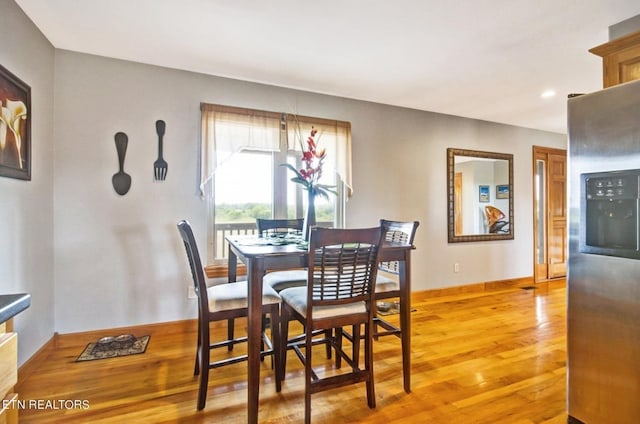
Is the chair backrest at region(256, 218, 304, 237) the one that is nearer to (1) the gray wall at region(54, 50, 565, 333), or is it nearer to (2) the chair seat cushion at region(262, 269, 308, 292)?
(2) the chair seat cushion at region(262, 269, 308, 292)

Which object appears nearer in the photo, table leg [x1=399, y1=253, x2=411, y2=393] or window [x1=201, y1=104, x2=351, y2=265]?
table leg [x1=399, y1=253, x2=411, y2=393]

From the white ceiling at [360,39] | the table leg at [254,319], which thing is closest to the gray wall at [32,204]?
the white ceiling at [360,39]

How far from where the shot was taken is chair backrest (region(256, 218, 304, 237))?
2.82 m

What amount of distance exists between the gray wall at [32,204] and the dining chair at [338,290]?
70.4 inches

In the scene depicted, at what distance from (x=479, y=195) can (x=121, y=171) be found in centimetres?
425

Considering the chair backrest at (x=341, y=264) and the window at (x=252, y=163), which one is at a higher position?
the window at (x=252, y=163)

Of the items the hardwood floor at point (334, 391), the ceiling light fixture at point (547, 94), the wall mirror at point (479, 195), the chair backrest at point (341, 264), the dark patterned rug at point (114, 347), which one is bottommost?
the hardwood floor at point (334, 391)

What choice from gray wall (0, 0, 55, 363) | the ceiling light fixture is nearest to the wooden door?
the ceiling light fixture

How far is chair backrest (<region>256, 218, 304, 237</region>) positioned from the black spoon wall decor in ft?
3.82

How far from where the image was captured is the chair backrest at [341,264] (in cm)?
160

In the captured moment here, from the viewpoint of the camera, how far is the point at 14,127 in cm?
197

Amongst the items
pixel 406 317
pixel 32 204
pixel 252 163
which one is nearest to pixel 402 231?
pixel 406 317

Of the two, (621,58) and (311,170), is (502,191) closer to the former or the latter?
(621,58)

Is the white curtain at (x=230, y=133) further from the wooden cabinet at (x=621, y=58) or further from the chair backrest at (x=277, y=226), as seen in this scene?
the wooden cabinet at (x=621, y=58)
